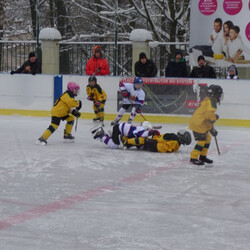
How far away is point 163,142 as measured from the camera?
914 cm

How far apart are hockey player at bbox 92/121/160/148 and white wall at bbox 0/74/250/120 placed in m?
3.77

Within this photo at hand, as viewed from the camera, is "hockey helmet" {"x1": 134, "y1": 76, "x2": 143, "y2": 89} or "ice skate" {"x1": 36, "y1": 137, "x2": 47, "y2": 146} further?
"hockey helmet" {"x1": 134, "y1": 76, "x2": 143, "y2": 89}

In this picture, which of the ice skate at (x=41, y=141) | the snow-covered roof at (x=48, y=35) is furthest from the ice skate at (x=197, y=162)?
the snow-covered roof at (x=48, y=35)

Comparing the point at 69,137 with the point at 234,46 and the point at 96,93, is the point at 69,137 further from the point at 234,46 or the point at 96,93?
A: the point at 234,46

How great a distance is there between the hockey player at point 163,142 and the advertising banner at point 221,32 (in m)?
6.11

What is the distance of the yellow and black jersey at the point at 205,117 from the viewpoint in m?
7.86

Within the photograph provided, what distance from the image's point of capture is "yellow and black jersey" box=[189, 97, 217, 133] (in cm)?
786

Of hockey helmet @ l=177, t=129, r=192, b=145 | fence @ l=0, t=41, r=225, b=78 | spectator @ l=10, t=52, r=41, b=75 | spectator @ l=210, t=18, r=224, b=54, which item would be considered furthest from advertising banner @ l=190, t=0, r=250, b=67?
hockey helmet @ l=177, t=129, r=192, b=145

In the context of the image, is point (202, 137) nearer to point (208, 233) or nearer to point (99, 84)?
point (208, 233)

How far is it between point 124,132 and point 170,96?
153 inches

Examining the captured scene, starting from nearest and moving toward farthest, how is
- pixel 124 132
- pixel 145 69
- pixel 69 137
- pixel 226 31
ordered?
1. pixel 124 132
2. pixel 69 137
3. pixel 145 69
4. pixel 226 31

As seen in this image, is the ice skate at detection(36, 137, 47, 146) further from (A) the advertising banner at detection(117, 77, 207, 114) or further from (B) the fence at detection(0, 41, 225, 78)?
(B) the fence at detection(0, 41, 225, 78)

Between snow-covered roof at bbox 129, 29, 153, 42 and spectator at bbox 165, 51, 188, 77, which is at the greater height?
snow-covered roof at bbox 129, 29, 153, 42

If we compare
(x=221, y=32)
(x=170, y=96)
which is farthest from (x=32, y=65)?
(x=221, y=32)
